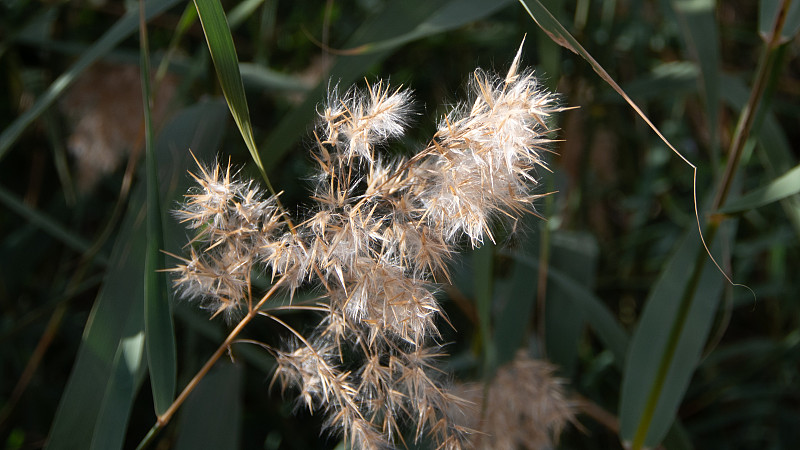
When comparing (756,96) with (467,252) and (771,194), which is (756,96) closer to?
(771,194)

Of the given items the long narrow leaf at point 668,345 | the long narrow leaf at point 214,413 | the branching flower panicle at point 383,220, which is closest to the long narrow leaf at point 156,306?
the branching flower panicle at point 383,220

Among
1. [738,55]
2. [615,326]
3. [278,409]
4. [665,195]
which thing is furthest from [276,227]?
[738,55]

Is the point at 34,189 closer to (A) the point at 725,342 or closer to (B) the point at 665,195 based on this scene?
(B) the point at 665,195

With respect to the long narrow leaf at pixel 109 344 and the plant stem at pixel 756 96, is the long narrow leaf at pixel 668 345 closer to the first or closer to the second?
the plant stem at pixel 756 96

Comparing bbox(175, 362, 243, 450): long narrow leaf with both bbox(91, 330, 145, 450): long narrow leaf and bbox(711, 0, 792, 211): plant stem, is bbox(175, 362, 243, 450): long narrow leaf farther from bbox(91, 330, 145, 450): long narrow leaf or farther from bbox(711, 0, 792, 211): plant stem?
bbox(711, 0, 792, 211): plant stem

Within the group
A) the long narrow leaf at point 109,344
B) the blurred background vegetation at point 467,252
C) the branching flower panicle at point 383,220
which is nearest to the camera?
the branching flower panicle at point 383,220
